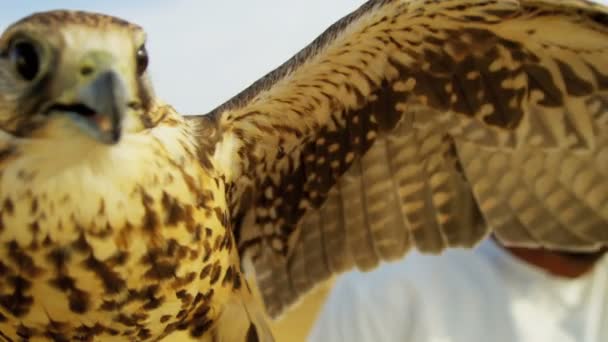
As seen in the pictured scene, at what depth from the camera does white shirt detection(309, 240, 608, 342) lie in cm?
247

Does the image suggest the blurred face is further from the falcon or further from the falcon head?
the falcon head

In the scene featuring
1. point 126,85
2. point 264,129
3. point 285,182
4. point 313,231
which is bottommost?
point 313,231

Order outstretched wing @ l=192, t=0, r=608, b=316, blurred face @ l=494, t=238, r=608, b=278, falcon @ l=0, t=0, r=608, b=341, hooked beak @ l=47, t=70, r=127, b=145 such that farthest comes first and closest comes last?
blurred face @ l=494, t=238, r=608, b=278 → outstretched wing @ l=192, t=0, r=608, b=316 → falcon @ l=0, t=0, r=608, b=341 → hooked beak @ l=47, t=70, r=127, b=145

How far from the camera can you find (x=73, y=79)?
147 cm

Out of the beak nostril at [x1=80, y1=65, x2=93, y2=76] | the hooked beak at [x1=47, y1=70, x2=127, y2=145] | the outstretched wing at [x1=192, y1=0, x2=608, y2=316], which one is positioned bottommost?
the outstretched wing at [x1=192, y1=0, x2=608, y2=316]

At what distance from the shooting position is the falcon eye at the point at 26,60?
60.1 inches

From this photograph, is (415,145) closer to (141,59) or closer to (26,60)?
(141,59)

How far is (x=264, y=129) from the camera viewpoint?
7.45 feet

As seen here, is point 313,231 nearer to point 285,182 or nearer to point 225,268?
point 285,182

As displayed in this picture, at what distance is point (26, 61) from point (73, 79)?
0.44ft

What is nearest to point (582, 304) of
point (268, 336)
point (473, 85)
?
point (473, 85)

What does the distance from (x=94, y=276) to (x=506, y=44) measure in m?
1.20

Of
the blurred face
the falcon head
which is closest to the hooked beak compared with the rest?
the falcon head

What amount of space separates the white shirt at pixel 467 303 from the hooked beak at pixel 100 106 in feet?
4.42
